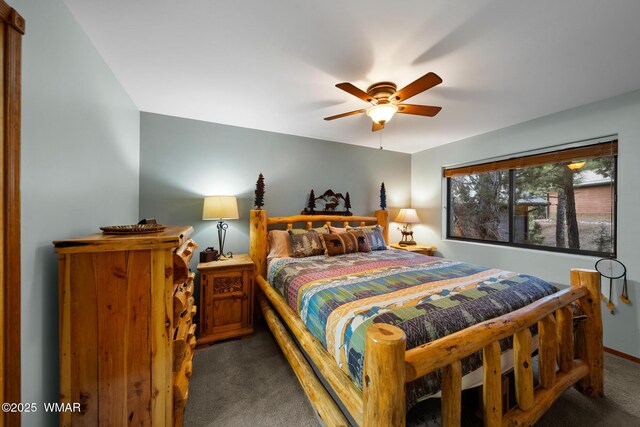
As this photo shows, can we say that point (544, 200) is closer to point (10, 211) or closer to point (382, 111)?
point (382, 111)

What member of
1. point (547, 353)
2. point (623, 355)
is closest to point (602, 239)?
point (623, 355)

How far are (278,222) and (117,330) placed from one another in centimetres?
198

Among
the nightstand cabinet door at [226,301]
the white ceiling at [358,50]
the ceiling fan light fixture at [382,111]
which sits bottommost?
the nightstand cabinet door at [226,301]

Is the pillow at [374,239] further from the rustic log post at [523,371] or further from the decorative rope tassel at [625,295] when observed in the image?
the decorative rope tassel at [625,295]

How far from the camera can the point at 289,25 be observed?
54.2 inches

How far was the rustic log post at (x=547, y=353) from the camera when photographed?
51.6 inches

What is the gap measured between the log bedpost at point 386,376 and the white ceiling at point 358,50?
159cm

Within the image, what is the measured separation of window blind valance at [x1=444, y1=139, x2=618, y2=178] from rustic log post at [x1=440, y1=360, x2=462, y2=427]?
285cm

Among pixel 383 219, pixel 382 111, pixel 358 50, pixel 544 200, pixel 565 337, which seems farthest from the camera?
pixel 383 219

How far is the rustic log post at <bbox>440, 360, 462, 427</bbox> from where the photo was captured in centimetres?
94

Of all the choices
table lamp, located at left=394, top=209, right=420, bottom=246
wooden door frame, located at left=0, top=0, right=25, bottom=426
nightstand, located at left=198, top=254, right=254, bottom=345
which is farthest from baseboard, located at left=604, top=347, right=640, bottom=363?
wooden door frame, located at left=0, top=0, right=25, bottom=426

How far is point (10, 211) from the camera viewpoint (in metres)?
0.87

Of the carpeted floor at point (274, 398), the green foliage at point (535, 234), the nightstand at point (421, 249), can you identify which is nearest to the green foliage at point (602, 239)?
the green foliage at point (535, 234)

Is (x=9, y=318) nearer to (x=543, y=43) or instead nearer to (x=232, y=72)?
(x=232, y=72)
